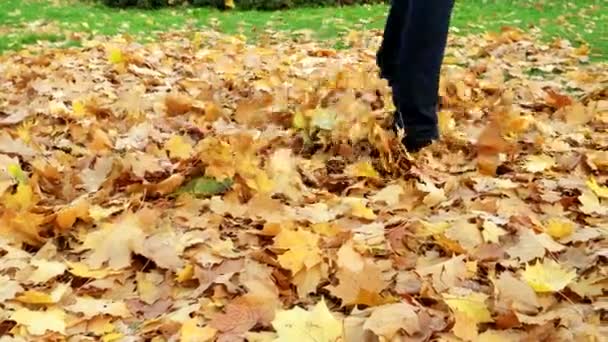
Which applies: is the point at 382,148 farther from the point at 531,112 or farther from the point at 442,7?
the point at 531,112

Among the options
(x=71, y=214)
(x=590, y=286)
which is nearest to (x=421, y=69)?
(x=590, y=286)

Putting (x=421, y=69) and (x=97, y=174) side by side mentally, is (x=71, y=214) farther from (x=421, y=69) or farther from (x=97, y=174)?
(x=421, y=69)

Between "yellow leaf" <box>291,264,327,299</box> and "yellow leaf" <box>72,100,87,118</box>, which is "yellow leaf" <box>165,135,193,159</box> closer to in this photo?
"yellow leaf" <box>72,100,87,118</box>

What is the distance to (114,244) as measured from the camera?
6.97ft

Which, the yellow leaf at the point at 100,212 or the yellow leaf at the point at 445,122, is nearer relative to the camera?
the yellow leaf at the point at 100,212

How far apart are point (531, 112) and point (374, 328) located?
2.29 m

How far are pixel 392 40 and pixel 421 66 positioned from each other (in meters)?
0.72

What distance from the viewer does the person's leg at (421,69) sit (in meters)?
2.85

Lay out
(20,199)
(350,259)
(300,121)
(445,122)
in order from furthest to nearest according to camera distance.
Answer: (445,122) → (300,121) → (20,199) → (350,259)

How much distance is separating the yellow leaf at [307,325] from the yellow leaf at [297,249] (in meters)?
0.23

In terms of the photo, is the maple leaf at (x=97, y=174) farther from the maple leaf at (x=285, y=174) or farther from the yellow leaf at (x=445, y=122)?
the yellow leaf at (x=445, y=122)

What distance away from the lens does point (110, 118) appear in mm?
3684

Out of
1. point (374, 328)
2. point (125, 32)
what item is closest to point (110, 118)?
point (374, 328)

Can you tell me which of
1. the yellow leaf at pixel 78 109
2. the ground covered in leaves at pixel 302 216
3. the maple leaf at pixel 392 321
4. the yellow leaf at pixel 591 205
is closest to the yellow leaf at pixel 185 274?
the ground covered in leaves at pixel 302 216
